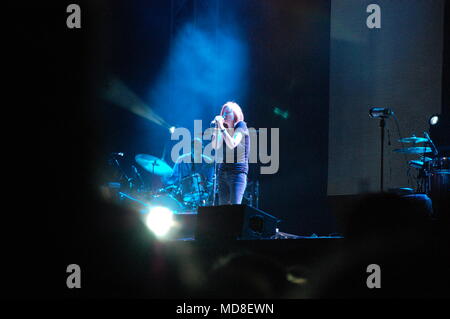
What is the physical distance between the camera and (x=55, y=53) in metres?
1.70

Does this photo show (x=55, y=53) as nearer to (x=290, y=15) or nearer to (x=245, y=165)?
(x=245, y=165)

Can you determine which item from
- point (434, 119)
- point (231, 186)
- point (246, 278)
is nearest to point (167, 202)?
point (231, 186)

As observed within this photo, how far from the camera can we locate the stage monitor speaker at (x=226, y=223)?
7.97 ft

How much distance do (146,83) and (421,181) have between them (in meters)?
5.02

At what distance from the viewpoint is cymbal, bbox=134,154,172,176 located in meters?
7.05

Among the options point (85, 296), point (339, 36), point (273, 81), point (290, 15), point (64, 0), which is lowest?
point (85, 296)

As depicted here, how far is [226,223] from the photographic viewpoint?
8.04ft

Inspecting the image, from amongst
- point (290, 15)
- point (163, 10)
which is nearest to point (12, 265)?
point (290, 15)

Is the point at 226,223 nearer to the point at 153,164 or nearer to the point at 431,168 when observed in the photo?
the point at 431,168

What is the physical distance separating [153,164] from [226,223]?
15.7 feet

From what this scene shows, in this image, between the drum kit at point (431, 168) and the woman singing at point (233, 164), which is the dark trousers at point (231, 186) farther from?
the drum kit at point (431, 168)

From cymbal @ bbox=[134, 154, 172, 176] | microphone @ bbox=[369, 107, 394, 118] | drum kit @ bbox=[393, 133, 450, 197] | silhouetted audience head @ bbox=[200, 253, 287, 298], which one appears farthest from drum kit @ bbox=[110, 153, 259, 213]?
silhouetted audience head @ bbox=[200, 253, 287, 298]

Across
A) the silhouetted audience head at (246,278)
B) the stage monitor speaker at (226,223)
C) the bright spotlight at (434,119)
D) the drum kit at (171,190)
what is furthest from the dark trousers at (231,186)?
the bright spotlight at (434,119)

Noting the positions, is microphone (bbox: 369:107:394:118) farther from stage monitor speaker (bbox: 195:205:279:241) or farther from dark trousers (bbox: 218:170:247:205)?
stage monitor speaker (bbox: 195:205:279:241)
